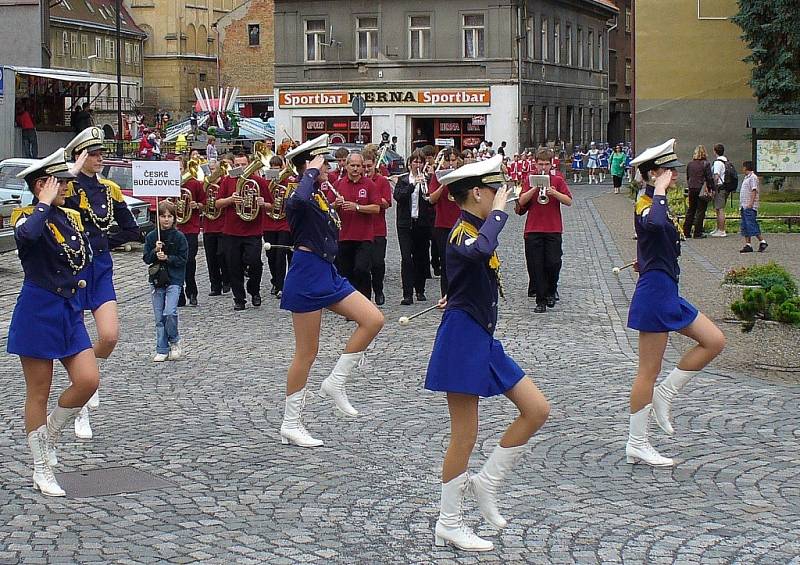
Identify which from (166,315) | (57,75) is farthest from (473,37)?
(166,315)

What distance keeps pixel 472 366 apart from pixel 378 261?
31.6 feet

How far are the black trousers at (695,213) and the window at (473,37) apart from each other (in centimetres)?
3161

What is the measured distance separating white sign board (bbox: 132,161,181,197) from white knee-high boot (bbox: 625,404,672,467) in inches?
350

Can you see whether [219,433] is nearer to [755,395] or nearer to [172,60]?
[755,395]

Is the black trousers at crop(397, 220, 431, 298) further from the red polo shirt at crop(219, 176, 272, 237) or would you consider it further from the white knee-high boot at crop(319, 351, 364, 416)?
the white knee-high boot at crop(319, 351, 364, 416)

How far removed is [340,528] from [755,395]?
15.0 ft

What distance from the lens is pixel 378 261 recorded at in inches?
623

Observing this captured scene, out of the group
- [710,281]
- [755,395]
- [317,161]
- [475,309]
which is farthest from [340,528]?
[710,281]

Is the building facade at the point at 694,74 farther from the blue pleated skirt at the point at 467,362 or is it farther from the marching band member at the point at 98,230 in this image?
the blue pleated skirt at the point at 467,362

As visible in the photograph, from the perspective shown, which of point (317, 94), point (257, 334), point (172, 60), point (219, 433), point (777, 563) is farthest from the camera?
point (172, 60)

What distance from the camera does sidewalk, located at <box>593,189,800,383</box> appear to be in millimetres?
11609

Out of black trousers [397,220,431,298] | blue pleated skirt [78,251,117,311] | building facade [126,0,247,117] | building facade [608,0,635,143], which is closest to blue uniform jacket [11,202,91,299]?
blue pleated skirt [78,251,117,311]

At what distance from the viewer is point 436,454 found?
8.23 meters

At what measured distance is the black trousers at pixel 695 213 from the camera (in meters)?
25.8
